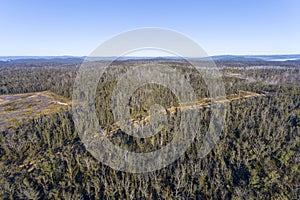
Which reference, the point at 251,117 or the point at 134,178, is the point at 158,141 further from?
the point at 251,117

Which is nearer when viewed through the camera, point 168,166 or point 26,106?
point 168,166

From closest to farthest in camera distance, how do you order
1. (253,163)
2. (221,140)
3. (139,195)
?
(139,195)
(253,163)
(221,140)

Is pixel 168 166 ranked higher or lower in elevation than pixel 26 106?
lower

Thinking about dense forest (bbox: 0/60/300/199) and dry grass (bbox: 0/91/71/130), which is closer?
dense forest (bbox: 0/60/300/199)

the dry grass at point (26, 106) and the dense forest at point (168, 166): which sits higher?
the dry grass at point (26, 106)

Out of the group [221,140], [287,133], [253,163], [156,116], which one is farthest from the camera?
[156,116]

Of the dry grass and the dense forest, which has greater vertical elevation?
the dry grass

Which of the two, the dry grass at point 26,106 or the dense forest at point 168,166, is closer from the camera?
the dense forest at point 168,166

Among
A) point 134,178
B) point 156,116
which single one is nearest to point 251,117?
point 156,116

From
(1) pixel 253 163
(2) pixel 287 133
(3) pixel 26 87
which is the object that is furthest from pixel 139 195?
(3) pixel 26 87

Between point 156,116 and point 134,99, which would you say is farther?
point 134,99

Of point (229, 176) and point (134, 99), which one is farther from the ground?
point (134, 99)
